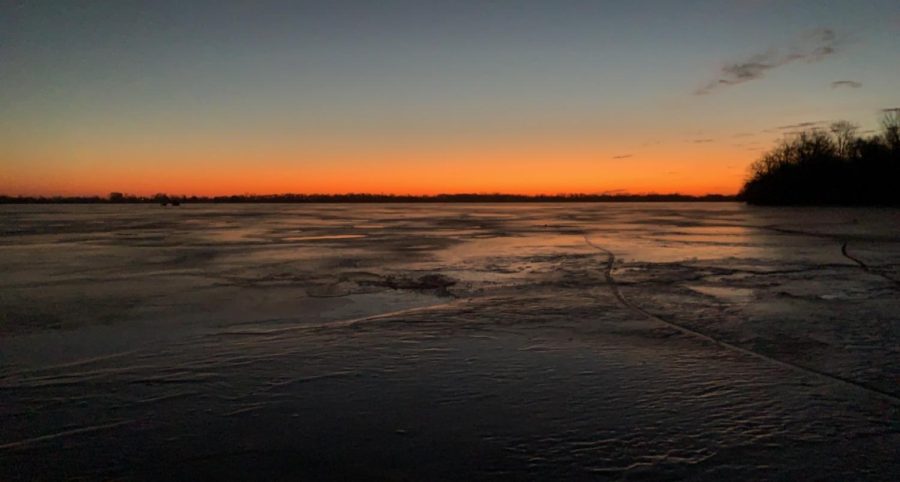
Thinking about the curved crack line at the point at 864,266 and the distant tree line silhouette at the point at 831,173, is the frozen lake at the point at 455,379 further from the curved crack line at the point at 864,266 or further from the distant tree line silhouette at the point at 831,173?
the distant tree line silhouette at the point at 831,173

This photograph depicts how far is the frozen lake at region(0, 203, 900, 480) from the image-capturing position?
7.72ft

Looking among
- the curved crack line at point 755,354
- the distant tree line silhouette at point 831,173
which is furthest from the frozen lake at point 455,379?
the distant tree line silhouette at point 831,173

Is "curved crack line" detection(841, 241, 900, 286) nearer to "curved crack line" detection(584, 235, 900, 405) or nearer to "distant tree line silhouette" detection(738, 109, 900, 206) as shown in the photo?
"curved crack line" detection(584, 235, 900, 405)

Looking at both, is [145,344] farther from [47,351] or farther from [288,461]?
[288,461]

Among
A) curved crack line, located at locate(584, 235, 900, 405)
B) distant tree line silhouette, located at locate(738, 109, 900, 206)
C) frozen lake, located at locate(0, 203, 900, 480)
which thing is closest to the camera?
frozen lake, located at locate(0, 203, 900, 480)

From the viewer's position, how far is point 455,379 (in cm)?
346

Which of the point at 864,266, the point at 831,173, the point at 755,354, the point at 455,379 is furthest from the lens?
the point at 831,173

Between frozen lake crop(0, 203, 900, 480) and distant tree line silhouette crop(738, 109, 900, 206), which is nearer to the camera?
frozen lake crop(0, 203, 900, 480)

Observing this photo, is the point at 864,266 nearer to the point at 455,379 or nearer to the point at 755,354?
the point at 755,354

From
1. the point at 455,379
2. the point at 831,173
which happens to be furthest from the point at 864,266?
the point at 831,173

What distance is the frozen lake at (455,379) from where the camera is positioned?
7.72ft

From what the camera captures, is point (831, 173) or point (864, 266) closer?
point (864, 266)

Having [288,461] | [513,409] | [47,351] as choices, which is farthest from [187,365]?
[513,409]

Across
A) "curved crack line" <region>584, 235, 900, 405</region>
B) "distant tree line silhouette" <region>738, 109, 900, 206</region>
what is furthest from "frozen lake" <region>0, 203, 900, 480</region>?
"distant tree line silhouette" <region>738, 109, 900, 206</region>
